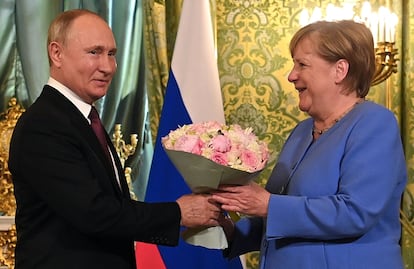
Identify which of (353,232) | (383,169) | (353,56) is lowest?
(353,232)

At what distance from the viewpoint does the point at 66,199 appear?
1802 mm

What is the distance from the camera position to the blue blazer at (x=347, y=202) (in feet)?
6.17

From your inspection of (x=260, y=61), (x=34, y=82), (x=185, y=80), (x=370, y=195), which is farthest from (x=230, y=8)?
(x=370, y=195)

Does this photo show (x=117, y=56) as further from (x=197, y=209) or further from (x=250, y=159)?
(x=250, y=159)

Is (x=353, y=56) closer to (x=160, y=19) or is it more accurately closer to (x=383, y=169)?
(x=383, y=169)

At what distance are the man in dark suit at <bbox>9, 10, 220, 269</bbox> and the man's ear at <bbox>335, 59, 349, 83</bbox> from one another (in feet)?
1.92

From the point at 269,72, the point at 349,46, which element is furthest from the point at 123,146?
the point at 349,46

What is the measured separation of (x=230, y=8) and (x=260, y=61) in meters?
0.32

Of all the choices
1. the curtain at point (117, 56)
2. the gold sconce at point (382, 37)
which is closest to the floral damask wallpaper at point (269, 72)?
the gold sconce at point (382, 37)

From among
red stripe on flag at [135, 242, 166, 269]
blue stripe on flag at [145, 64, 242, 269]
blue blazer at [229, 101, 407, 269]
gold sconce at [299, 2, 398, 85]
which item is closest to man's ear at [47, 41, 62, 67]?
blue blazer at [229, 101, 407, 269]

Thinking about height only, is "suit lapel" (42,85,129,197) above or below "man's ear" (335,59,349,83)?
below

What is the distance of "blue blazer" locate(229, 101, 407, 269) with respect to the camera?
1.88 meters

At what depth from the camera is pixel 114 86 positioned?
3465mm

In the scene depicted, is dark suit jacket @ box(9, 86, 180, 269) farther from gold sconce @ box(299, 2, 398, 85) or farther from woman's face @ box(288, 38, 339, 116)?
gold sconce @ box(299, 2, 398, 85)
